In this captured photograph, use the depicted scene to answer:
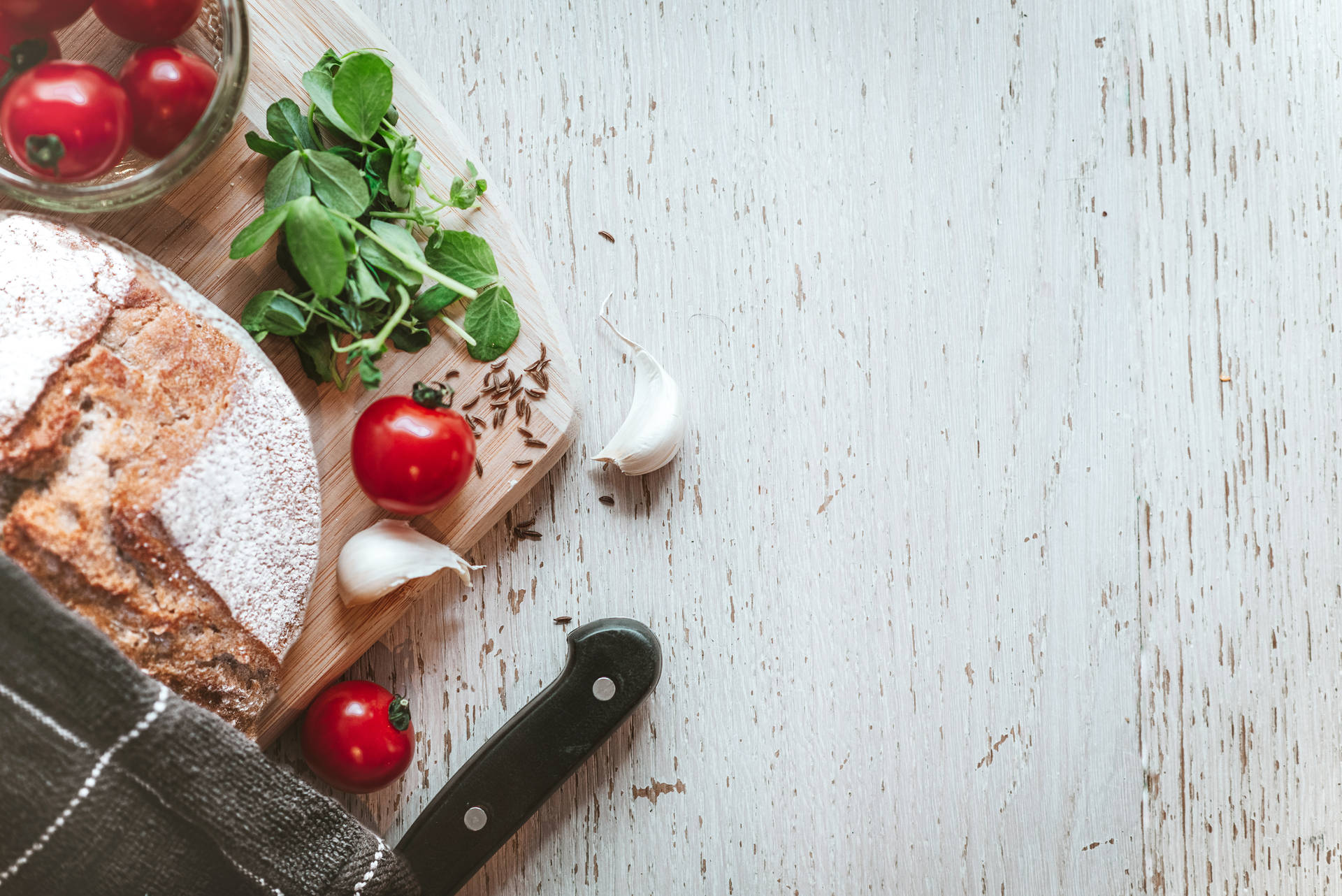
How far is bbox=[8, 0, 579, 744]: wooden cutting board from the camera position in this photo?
915 mm

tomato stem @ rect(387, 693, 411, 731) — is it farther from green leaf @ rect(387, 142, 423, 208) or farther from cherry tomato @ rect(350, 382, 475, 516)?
green leaf @ rect(387, 142, 423, 208)

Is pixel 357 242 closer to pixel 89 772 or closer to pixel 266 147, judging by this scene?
pixel 266 147

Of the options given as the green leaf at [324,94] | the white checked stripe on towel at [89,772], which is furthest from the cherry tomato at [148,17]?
the white checked stripe on towel at [89,772]

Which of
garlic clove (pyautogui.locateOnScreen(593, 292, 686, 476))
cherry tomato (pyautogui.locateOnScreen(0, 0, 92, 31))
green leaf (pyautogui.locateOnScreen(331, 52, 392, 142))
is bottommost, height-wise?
garlic clove (pyautogui.locateOnScreen(593, 292, 686, 476))

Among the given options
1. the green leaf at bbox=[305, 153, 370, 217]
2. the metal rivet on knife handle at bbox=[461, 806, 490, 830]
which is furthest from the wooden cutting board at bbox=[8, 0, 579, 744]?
the metal rivet on knife handle at bbox=[461, 806, 490, 830]

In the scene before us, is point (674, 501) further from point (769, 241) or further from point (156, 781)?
point (156, 781)

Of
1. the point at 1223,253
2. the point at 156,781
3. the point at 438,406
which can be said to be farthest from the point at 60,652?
the point at 1223,253

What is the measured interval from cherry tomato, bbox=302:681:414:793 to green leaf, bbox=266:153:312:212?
544 millimetres

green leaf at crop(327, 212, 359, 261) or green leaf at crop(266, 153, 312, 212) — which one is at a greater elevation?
green leaf at crop(266, 153, 312, 212)

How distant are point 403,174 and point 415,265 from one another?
3.8 inches

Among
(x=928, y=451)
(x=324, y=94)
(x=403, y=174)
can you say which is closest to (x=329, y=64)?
(x=324, y=94)

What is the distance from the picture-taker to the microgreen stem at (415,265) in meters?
0.86

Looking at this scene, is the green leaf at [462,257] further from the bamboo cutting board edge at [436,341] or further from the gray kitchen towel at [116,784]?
the gray kitchen towel at [116,784]

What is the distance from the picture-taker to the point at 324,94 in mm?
870
